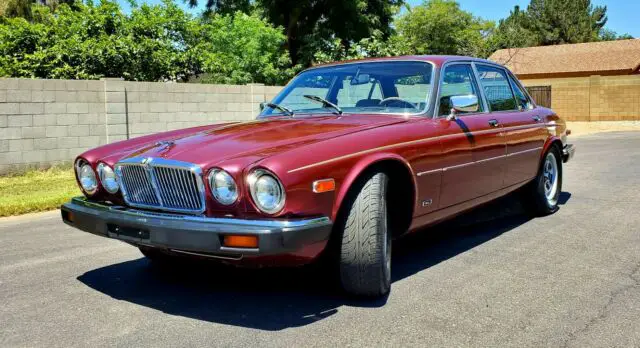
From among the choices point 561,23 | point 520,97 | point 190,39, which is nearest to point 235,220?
point 520,97

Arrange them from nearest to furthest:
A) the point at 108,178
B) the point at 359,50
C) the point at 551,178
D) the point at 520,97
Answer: the point at 108,178, the point at 520,97, the point at 551,178, the point at 359,50

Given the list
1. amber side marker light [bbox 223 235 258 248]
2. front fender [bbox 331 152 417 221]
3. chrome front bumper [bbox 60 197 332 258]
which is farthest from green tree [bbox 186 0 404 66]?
amber side marker light [bbox 223 235 258 248]

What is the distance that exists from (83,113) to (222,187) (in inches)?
345

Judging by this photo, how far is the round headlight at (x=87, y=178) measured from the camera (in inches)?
165

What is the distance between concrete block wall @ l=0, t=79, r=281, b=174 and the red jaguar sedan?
670cm

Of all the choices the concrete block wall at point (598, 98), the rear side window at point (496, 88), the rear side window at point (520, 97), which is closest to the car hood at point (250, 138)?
the rear side window at point (496, 88)

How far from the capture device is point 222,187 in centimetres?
344

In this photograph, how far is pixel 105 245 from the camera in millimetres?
5648

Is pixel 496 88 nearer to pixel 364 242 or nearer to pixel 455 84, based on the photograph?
pixel 455 84

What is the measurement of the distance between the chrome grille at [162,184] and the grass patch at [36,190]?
438cm

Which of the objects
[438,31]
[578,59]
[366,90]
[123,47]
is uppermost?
[438,31]

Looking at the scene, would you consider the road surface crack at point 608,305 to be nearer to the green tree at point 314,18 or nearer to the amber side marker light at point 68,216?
the amber side marker light at point 68,216

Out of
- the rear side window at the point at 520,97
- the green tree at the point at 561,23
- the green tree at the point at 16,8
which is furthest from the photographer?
the green tree at the point at 561,23

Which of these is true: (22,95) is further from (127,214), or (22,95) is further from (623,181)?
(623,181)
